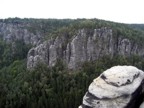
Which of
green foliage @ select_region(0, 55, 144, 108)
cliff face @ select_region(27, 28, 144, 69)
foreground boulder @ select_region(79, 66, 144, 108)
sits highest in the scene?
foreground boulder @ select_region(79, 66, 144, 108)

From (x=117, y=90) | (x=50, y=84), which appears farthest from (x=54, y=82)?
(x=117, y=90)

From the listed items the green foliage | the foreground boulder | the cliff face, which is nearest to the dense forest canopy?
the green foliage

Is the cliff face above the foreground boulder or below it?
below

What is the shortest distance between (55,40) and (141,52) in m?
45.8

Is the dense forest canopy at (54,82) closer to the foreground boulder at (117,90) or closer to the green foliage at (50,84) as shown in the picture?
the green foliage at (50,84)

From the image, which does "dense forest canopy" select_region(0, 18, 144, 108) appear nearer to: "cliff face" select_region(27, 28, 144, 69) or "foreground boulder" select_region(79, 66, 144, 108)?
"cliff face" select_region(27, 28, 144, 69)

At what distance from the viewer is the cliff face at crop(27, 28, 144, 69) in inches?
6029

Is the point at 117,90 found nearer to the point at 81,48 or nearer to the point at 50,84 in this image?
the point at 50,84

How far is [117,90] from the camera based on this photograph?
18422 millimetres

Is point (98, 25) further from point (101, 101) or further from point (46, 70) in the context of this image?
point (101, 101)

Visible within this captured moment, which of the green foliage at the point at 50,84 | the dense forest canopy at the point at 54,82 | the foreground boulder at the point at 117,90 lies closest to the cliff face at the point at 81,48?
the dense forest canopy at the point at 54,82

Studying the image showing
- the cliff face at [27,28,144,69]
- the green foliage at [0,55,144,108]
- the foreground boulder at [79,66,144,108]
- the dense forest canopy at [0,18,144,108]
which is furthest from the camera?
the cliff face at [27,28,144,69]

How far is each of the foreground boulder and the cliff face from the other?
130 m

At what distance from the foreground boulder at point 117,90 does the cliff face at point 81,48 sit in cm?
13042
